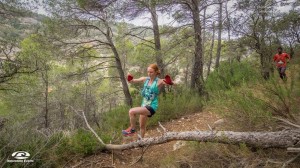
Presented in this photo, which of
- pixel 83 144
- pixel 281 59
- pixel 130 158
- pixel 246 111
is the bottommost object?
pixel 130 158

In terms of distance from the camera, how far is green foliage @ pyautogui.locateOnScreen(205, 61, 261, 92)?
697cm

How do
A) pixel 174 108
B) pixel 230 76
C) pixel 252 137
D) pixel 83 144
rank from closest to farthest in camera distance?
pixel 252 137 < pixel 83 144 < pixel 174 108 < pixel 230 76

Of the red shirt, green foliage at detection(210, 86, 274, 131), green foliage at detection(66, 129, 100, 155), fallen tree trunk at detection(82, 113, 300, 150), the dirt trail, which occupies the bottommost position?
the dirt trail

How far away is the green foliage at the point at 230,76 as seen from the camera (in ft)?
22.9

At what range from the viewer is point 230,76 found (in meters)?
7.57

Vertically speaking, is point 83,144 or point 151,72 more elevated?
point 151,72

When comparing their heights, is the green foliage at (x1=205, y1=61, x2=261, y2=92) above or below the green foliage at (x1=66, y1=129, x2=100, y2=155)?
above

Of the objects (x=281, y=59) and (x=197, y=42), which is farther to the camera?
(x=281, y=59)

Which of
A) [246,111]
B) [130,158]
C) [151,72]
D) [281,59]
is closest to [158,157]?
[130,158]

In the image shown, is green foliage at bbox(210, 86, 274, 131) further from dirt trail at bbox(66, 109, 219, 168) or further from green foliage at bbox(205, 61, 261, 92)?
green foliage at bbox(205, 61, 261, 92)

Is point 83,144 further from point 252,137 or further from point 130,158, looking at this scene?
point 252,137

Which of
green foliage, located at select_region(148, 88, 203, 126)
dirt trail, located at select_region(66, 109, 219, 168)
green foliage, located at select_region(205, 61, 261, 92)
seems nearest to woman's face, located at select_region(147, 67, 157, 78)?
dirt trail, located at select_region(66, 109, 219, 168)

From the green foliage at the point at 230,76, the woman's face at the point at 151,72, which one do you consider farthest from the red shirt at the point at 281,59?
the woman's face at the point at 151,72

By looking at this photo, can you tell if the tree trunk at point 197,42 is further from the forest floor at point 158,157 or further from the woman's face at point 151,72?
the woman's face at point 151,72
